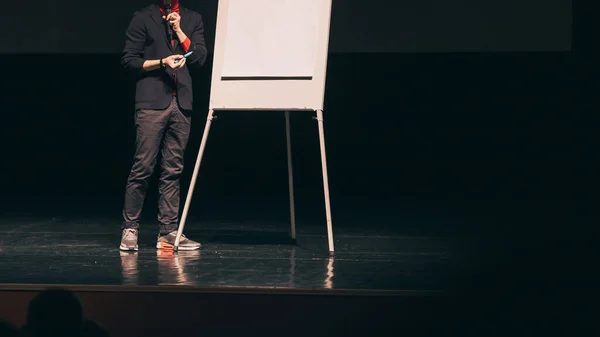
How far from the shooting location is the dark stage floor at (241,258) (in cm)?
302

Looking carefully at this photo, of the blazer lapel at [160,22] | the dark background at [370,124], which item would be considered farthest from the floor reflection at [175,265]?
the dark background at [370,124]

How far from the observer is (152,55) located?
378cm

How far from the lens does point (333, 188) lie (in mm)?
6227

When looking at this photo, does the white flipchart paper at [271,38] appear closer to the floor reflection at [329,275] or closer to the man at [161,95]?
the man at [161,95]

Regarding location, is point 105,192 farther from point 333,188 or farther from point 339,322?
point 339,322

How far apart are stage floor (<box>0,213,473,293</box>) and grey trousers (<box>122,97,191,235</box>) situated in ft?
0.56

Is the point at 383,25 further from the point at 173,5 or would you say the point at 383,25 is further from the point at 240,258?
the point at 240,258

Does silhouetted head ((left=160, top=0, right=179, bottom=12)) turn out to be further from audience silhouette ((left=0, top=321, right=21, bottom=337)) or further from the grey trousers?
audience silhouette ((left=0, top=321, right=21, bottom=337))

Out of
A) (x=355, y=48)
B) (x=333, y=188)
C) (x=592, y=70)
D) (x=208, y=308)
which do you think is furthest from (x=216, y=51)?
(x=592, y=70)

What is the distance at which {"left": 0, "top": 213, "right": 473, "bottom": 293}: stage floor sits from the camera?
3.01 m

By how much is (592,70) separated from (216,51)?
303cm

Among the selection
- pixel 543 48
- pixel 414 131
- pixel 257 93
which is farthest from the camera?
pixel 414 131

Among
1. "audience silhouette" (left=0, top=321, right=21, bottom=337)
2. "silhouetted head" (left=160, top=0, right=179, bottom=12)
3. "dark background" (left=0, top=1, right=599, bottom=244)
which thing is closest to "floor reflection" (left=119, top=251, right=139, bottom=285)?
"audience silhouette" (left=0, top=321, right=21, bottom=337)

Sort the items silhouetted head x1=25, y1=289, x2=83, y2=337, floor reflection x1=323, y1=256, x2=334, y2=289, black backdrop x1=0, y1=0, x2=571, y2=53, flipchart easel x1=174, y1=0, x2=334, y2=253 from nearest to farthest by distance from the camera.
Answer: silhouetted head x1=25, y1=289, x2=83, y2=337
floor reflection x1=323, y1=256, x2=334, y2=289
flipchart easel x1=174, y1=0, x2=334, y2=253
black backdrop x1=0, y1=0, x2=571, y2=53
